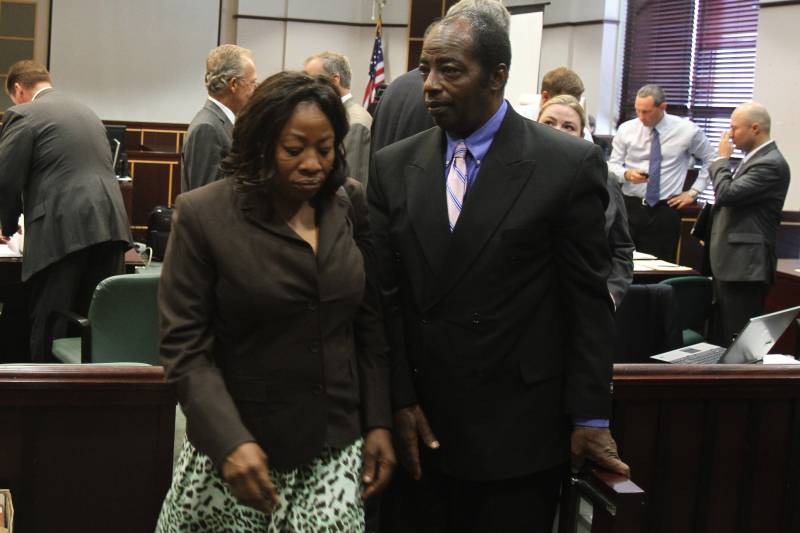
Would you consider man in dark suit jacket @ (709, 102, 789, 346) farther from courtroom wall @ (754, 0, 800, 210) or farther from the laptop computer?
the laptop computer

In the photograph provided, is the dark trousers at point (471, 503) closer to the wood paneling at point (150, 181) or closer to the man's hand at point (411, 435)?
the man's hand at point (411, 435)

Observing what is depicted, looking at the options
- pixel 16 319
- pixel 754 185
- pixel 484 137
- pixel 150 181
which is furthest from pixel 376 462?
pixel 150 181

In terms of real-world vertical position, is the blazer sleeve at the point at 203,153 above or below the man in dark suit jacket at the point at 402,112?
below

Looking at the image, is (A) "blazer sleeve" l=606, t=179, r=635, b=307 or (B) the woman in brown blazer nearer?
(B) the woman in brown blazer

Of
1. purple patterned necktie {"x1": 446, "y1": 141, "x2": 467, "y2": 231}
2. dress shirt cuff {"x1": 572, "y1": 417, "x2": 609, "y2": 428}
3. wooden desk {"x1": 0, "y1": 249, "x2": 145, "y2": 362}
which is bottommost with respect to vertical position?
wooden desk {"x1": 0, "y1": 249, "x2": 145, "y2": 362}

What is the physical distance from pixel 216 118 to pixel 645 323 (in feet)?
6.41

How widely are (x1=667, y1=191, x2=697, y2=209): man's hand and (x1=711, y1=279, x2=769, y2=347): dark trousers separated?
4.46ft

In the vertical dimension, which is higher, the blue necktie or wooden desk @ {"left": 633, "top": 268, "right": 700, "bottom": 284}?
the blue necktie

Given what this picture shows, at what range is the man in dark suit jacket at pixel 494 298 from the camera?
6.32 ft

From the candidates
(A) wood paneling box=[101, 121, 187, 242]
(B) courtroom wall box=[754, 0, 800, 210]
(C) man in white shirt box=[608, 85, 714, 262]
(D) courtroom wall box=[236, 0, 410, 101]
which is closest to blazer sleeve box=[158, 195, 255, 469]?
(C) man in white shirt box=[608, 85, 714, 262]

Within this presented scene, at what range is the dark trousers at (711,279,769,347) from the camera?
19.8ft

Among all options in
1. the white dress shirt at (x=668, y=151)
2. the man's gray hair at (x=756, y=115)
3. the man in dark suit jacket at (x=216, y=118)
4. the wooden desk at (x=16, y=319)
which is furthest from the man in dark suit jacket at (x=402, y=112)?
the white dress shirt at (x=668, y=151)

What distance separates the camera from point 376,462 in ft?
6.21

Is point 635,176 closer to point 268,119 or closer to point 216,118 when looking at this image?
point 216,118
